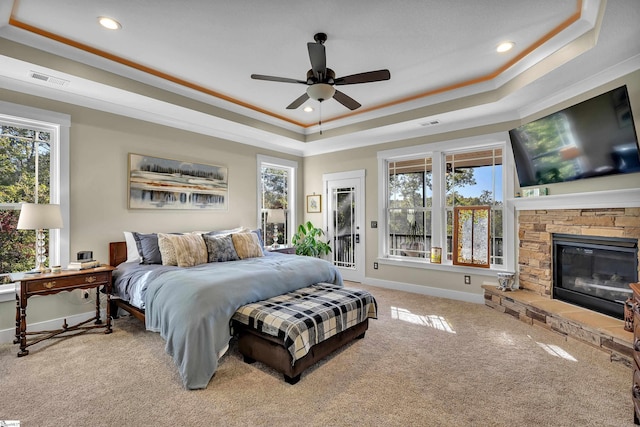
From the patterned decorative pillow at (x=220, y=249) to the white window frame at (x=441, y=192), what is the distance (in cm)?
259

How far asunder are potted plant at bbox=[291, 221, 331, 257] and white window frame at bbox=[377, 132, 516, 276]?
1.14 meters

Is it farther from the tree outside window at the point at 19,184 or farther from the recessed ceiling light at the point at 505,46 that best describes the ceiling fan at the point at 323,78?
the tree outside window at the point at 19,184

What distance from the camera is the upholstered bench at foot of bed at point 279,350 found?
2.27 m

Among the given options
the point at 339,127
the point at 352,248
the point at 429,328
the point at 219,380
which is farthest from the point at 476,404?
the point at 339,127

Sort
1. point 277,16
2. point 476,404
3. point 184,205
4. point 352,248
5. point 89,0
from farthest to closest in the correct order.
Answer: point 352,248 → point 184,205 → point 277,16 → point 89,0 → point 476,404

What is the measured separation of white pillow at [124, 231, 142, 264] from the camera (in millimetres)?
3657

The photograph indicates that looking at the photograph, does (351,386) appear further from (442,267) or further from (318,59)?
(442,267)

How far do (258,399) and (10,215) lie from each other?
10.7ft

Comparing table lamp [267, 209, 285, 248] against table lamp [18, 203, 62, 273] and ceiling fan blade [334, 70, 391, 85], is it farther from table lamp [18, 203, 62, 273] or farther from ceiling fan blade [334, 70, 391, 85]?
ceiling fan blade [334, 70, 391, 85]

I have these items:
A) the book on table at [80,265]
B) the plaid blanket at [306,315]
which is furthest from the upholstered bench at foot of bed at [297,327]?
the book on table at [80,265]

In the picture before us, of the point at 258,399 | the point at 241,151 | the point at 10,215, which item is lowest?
the point at 258,399

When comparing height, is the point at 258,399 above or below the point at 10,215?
below

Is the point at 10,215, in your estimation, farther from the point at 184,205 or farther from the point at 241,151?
the point at 241,151

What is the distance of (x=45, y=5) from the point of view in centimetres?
232
